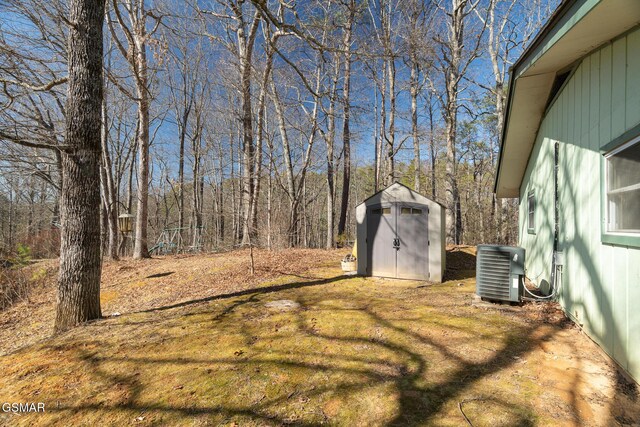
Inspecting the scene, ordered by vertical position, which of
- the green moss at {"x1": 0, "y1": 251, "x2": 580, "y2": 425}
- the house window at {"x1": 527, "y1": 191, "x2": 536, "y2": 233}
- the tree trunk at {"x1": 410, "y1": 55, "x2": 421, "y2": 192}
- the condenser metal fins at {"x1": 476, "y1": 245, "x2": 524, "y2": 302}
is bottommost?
the green moss at {"x1": 0, "y1": 251, "x2": 580, "y2": 425}

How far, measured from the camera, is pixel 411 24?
1434 centimetres

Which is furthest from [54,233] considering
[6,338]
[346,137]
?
[346,137]

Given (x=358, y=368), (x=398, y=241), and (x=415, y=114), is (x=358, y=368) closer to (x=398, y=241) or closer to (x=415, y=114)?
(x=398, y=241)

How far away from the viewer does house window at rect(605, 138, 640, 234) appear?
8.80 ft

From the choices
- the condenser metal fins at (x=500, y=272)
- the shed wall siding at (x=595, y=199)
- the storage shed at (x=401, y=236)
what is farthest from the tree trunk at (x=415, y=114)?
the condenser metal fins at (x=500, y=272)

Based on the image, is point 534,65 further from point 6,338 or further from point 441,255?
point 6,338

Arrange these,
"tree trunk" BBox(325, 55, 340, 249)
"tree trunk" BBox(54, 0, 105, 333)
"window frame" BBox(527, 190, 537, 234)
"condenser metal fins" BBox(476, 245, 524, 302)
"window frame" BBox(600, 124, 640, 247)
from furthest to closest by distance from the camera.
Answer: "tree trunk" BBox(325, 55, 340, 249), "window frame" BBox(527, 190, 537, 234), "condenser metal fins" BBox(476, 245, 524, 302), "tree trunk" BBox(54, 0, 105, 333), "window frame" BBox(600, 124, 640, 247)

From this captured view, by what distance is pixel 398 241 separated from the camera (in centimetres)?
719

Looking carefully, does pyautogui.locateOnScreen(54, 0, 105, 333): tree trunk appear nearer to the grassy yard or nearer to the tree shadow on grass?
the grassy yard

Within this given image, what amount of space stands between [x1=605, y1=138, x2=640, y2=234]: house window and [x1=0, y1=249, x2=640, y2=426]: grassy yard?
145cm

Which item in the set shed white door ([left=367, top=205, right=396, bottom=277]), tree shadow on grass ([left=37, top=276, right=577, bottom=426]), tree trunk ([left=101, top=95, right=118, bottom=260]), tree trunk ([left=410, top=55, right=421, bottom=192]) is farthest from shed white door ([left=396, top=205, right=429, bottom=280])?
tree trunk ([left=101, top=95, right=118, bottom=260])

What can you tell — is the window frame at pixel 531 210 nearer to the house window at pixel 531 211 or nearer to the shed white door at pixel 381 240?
the house window at pixel 531 211

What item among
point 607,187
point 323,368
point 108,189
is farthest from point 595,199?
point 108,189

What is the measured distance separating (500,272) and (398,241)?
265 cm
